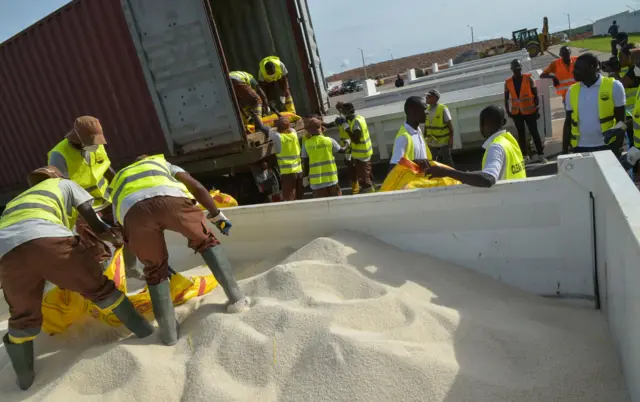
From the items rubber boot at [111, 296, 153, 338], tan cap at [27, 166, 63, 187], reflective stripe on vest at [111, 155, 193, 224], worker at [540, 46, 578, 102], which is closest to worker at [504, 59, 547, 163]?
worker at [540, 46, 578, 102]

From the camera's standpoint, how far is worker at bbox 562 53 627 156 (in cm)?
380

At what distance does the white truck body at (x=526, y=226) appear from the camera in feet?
6.75

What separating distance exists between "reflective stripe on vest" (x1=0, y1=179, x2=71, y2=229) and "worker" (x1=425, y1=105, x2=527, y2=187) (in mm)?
2402

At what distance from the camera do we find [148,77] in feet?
17.1

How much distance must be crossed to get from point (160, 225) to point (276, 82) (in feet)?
15.4

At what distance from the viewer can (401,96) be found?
10195mm

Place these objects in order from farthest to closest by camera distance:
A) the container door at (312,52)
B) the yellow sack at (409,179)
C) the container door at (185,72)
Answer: the container door at (312,52) → the container door at (185,72) → the yellow sack at (409,179)

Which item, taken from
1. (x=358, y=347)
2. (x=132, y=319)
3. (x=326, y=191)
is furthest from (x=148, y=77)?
(x=358, y=347)

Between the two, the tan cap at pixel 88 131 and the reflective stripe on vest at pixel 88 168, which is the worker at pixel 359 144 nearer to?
the reflective stripe on vest at pixel 88 168

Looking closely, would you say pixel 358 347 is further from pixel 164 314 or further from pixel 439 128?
pixel 439 128

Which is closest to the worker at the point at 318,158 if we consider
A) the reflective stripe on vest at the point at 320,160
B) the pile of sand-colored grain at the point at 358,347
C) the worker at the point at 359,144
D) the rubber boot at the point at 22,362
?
the reflective stripe on vest at the point at 320,160

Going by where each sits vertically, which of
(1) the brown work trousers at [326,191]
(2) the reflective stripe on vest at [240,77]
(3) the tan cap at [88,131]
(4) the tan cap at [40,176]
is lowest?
(1) the brown work trousers at [326,191]

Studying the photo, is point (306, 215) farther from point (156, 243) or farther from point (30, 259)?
point (30, 259)

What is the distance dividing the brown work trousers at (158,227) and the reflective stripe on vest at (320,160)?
90.7 inches
